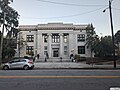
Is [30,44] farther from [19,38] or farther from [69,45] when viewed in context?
[69,45]

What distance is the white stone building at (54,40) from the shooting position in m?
64.0

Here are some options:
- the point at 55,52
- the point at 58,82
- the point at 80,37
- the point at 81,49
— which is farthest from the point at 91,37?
the point at 58,82

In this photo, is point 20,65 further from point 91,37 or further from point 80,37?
point 80,37

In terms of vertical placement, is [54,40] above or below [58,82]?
A: above

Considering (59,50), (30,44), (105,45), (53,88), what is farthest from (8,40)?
(53,88)

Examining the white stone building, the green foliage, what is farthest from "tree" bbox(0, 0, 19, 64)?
the white stone building

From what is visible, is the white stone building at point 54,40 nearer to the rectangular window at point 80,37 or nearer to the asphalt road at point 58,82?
the rectangular window at point 80,37

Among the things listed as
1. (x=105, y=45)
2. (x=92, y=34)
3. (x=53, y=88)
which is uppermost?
(x=92, y=34)

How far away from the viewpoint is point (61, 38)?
64688 mm

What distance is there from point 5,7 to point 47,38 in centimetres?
2496

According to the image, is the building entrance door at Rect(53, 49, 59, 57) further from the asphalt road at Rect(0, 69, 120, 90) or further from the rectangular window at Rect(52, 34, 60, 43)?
the asphalt road at Rect(0, 69, 120, 90)

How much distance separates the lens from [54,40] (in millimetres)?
66375

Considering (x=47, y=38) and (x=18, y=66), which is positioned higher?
(x=47, y=38)

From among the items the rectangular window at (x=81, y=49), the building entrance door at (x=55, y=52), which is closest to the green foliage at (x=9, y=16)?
the building entrance door at (x=55, y=52)
